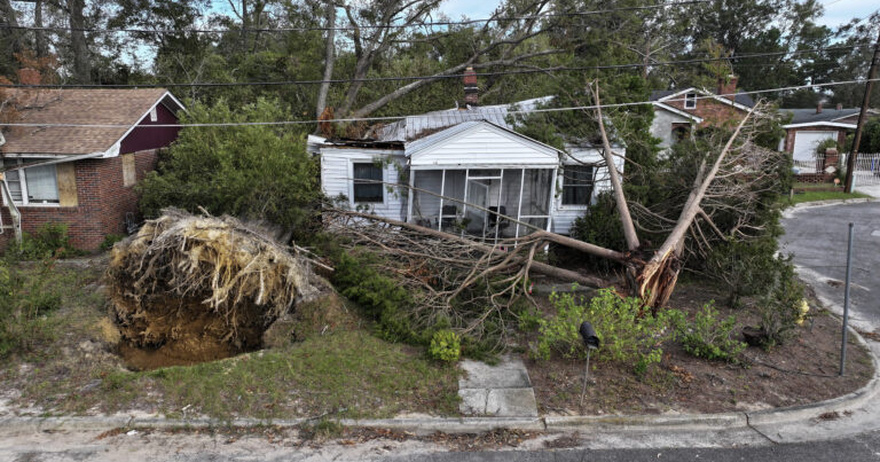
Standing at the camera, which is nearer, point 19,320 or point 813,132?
point 19,320

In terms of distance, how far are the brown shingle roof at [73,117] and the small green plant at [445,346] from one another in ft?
32.9

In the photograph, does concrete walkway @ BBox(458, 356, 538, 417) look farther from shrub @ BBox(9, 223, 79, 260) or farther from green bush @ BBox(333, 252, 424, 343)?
shrub @ BBox(9, 223, 79, 260)

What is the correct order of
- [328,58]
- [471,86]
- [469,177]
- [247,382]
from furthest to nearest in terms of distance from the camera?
[328,58] < [471,86] < [469,177] < [247,382]

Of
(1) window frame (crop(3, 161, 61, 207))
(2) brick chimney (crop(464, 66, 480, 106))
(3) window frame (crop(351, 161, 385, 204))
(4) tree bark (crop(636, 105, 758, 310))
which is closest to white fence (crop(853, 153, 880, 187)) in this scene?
(2) brick chimney (crop(464, 66, 480, 106))

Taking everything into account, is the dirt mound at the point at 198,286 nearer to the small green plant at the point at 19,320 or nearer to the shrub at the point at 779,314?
the small green plant at the point at 19,320

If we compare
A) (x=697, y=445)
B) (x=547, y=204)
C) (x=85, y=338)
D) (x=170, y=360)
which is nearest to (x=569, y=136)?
(x=547, y=204)

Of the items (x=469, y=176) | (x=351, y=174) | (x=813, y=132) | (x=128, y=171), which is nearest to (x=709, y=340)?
(x=469, y=176)

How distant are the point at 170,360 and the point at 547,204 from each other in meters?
8.94

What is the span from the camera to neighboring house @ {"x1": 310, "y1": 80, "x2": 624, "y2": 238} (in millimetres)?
13164

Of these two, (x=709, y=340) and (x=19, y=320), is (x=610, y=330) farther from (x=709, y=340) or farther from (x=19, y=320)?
(x=19, y=320)

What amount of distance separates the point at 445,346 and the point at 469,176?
6.13m

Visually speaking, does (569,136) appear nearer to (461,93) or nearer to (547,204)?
(547,204)

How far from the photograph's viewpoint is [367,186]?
47.2 feet

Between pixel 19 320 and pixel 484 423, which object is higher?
pixel 19 320
